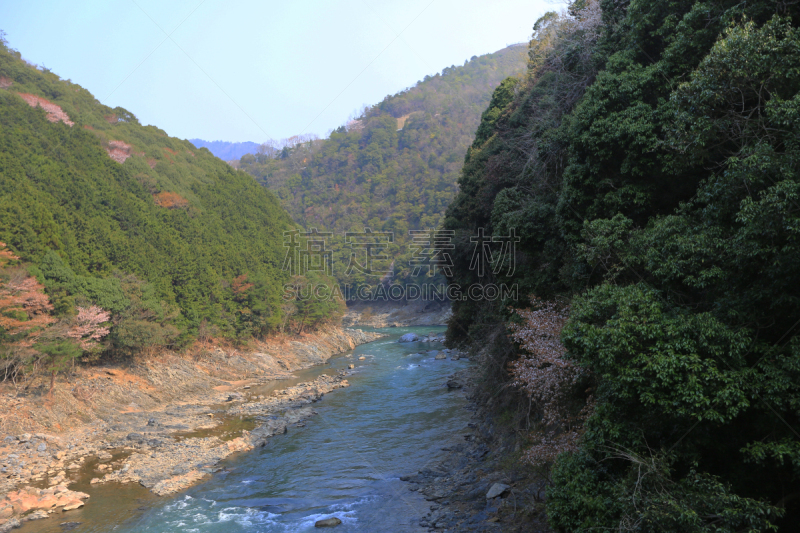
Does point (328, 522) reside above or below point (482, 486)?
below

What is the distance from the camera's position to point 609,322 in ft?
19.9

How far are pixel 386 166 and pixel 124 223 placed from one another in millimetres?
65633

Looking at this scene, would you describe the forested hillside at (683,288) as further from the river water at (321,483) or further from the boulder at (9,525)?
the boulder at (9,525)

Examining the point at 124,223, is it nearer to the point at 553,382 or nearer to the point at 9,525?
the point at 9,525

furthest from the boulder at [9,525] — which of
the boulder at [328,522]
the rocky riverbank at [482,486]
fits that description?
the rocky riverbank at [482,486]

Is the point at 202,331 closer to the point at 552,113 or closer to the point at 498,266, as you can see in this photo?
the point at 498,266

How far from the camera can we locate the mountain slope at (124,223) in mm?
21781

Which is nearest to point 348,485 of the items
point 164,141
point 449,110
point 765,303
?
point 765,303

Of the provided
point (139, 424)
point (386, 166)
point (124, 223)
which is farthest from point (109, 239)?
point (386, 166)

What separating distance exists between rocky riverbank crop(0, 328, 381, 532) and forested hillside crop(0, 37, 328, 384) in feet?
5.22

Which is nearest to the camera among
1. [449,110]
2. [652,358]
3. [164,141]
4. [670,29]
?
[652,358]

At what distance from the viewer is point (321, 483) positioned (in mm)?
13969

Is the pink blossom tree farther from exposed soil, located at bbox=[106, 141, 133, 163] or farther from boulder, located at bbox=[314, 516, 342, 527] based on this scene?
exposed soil, located at bbox=[106, 141, 133, 163]

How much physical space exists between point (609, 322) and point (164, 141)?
4944 centimetres
